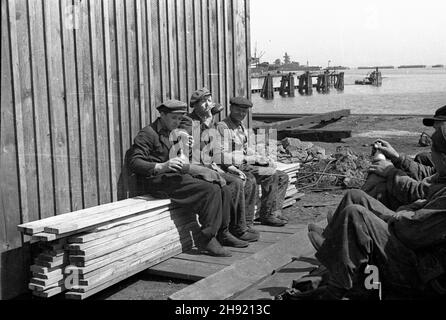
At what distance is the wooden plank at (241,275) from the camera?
4.43 meters

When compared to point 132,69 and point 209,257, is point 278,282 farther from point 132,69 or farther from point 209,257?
point 132,69

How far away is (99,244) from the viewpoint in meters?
4.91

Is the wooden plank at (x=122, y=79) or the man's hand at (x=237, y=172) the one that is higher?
the wooden plank at (x=122, y=79)

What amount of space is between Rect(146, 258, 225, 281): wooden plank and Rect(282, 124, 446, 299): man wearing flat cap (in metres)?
1.82

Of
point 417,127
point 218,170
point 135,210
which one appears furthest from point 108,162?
point 417,127

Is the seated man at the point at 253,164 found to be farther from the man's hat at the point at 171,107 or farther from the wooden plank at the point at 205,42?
the man's hat at the point at 171,107

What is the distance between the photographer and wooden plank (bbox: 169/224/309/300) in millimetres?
4434

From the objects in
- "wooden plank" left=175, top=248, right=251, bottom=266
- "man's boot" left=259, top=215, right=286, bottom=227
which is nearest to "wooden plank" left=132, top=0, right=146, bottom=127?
"wooden plank" left=175, top=248, right=251, bottom=266

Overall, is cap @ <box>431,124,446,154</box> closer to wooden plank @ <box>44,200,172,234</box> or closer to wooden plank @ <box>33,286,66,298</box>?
wooden plank @ <box>44,200,172,234</box>

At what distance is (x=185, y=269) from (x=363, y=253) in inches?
91.9

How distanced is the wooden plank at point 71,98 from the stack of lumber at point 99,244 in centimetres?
26

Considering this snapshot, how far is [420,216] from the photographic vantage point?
3508 mm

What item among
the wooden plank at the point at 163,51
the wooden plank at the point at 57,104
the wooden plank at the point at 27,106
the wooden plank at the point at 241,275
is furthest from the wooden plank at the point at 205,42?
the wooden plank at the point at 27,106

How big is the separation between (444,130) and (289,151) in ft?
29.0
